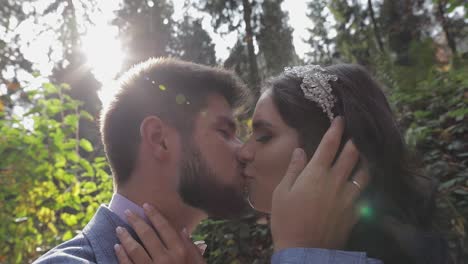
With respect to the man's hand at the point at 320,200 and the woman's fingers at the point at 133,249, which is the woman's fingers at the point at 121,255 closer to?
the woman's fingers at the point at 133,249

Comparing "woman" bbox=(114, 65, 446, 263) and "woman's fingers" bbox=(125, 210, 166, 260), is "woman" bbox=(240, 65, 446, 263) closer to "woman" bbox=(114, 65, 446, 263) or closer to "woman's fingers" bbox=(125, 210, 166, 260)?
"woman" bbox=(114, 65, 446, 263)

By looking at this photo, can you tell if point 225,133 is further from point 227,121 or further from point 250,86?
point 250,86

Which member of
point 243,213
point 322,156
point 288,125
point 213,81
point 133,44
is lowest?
point 243,213

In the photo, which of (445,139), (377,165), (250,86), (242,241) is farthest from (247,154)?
(250,86)

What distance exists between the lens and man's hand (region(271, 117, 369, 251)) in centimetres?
149

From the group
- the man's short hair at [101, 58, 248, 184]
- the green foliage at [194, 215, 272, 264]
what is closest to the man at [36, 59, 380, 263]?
the man's short hair at [101, 58, 248, 184]

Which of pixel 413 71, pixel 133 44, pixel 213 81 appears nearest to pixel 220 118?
pixel 213 81

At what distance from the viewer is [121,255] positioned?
1.73m

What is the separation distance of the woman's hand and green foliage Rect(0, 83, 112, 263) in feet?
6.53

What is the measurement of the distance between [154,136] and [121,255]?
2.29 ft

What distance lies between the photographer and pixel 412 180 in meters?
1.93

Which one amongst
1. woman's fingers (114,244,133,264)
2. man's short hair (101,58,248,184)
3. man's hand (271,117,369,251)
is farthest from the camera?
man's short hair (101,58,248,184)

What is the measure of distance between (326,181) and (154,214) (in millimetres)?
830

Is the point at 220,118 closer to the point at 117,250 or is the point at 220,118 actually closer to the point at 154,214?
the point at 154,214
